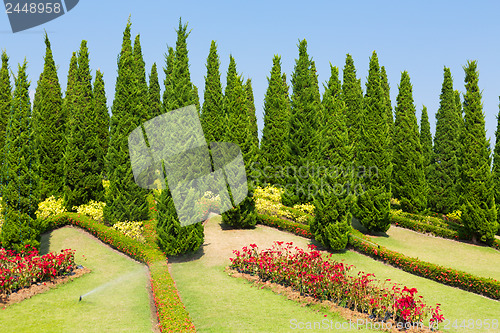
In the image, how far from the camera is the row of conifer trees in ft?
53.7

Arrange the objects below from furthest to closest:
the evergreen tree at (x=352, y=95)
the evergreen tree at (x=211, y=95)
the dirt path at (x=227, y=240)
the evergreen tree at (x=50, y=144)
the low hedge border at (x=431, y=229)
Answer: the evergreen tree at (x=352, y=95) → the evergreen tree at (x=211, y=95) → the evergreen tree at (x=50, y=144) → the low hedge border at (x=431, y=229) → the dirt path at (x=227, y=240)

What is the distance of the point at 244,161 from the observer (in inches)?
877

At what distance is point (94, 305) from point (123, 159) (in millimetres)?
11731

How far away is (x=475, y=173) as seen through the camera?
21922 millimetres

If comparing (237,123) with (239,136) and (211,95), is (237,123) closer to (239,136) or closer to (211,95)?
(239,136)

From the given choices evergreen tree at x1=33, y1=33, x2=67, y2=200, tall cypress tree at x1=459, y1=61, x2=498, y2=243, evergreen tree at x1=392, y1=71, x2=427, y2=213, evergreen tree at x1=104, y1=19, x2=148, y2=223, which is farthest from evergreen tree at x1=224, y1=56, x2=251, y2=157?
tall cypress tree at x1=459, y1=61, x2=498, y2=243

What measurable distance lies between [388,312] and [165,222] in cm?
1005

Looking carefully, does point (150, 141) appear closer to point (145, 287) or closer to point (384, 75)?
point (145, 287)

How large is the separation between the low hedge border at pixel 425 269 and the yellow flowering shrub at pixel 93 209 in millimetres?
11908

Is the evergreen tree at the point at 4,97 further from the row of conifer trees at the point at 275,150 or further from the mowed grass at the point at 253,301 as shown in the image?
the mowed grass at the point at 253,301

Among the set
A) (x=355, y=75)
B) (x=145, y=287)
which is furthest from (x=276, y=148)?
(x=145, y=287)

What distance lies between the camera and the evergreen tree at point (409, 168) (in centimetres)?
2761

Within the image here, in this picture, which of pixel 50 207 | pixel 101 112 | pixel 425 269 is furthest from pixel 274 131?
pixel 425 269

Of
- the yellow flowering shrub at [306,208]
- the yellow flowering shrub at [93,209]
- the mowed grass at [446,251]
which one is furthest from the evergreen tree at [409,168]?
the yellow flowering shrub at [93,209]
